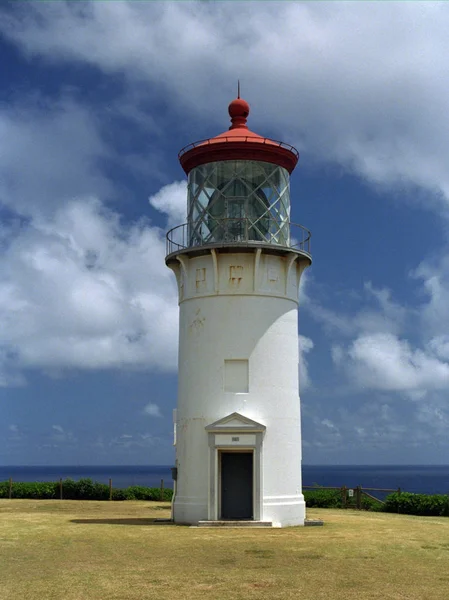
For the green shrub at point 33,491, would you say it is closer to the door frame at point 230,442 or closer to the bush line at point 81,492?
the bush line at point 81,492

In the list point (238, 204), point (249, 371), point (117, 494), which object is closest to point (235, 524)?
point (249, 371)

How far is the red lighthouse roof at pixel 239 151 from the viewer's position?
2611 centimetres

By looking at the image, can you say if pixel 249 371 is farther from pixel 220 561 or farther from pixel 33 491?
pixel 33 491

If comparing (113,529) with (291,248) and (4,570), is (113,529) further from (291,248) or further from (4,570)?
(291,248)

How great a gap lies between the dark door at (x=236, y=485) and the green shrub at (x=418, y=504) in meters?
9.21

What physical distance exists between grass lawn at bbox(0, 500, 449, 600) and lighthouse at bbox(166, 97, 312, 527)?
5.86ft

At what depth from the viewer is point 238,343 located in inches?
1009

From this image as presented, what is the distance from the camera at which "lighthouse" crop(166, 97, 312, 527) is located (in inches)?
991

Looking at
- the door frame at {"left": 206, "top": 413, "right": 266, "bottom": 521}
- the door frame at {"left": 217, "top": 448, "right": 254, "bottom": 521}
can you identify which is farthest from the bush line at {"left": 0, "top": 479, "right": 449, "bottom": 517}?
the door frame at {"left": 206, "top": 413, "right": 266, "bottom": 521}

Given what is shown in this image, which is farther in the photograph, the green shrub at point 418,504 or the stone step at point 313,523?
the green shrub at point 418,504

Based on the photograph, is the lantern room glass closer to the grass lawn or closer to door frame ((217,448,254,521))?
door frame ((217,448,254,521))

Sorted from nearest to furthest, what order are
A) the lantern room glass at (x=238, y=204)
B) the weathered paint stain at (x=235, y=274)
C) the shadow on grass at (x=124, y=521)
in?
1. the shadow on grass at (x=124, y=521)
2. the weathered paint stain at (x=235, y=274)
3. the lantern room glass at (x=238, y=204)

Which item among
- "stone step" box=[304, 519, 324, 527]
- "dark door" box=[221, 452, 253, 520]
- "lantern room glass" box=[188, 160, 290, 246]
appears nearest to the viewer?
"stone step" box=[304, 519, 324, 527]

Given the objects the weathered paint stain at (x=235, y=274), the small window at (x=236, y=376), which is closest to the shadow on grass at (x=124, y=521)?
the small window at (x=236, y=376)
